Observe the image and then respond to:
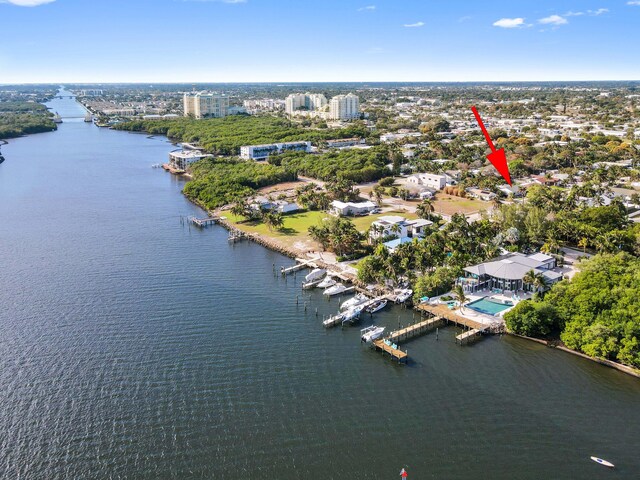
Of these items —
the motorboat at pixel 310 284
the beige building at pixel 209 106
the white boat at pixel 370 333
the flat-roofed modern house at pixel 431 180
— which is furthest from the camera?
→ the beige building at pixel 209 106

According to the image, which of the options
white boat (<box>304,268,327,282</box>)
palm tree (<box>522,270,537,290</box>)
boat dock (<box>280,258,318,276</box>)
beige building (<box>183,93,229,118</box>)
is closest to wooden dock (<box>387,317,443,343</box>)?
palm tree (<box>522,270,537,290</box>)

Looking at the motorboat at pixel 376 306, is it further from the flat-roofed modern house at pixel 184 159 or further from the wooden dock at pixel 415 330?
the flat-roofed modern house at pixel 184 159

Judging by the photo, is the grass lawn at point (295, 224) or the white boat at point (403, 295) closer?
the white boat at point (403, 295)

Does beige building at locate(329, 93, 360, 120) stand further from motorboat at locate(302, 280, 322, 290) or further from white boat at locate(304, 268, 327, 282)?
motorboat at locate(302, 280, 322, 290)

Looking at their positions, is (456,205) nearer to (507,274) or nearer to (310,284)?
(507,274)

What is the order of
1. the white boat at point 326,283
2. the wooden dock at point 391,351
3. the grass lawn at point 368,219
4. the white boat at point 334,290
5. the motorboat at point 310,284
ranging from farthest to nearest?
the grass lawn at point 368,219
the motorboat at point 310,284
the white boat at point 326,283
the white boat at point 334,290
the wooden dock at point 391,351

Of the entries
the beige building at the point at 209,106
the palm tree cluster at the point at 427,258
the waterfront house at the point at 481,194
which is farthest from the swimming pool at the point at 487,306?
the beige building at the point at 209,106

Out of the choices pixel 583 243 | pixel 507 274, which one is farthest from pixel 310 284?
pixel 583 243
